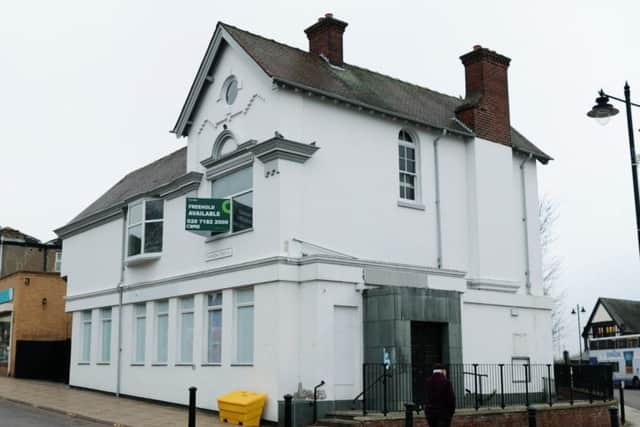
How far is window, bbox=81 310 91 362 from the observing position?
29.3 metres

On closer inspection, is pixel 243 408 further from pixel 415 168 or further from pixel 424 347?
pixel 415 168

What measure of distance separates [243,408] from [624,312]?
5878 centimetres

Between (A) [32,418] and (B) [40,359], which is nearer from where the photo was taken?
(A) [32,418]

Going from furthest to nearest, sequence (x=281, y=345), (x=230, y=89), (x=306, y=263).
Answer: (x=230, y=89), (x=306, y=263), (x=281, y=345)

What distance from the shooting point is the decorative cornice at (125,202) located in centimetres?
2336

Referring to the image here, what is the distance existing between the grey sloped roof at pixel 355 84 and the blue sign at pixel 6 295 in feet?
67.3

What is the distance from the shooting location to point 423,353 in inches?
787

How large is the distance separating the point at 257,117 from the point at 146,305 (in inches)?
322

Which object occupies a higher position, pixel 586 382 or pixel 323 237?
pixel 323 237

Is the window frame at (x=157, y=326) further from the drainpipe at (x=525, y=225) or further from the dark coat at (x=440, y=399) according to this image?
the dark coat at (x=440, y=399)

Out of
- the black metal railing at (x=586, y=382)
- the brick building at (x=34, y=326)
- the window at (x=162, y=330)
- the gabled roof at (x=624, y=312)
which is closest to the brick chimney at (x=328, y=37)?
the window at (x=162, y=330)

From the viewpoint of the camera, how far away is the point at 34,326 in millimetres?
36156

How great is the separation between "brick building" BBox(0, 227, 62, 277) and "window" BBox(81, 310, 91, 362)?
1532 centimetres

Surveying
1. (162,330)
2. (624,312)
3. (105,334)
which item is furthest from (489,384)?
(624,312)
